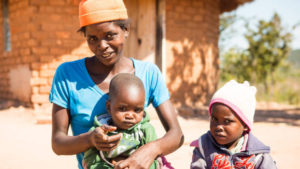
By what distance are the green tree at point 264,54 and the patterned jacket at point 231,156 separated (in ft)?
38.0

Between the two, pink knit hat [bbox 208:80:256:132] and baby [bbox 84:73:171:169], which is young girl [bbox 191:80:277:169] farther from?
baby [bbox 84:73:171:169]

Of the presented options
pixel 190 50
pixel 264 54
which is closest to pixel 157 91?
pixel 190 50

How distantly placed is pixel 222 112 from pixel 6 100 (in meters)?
6.86

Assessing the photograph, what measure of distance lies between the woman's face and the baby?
177 millimetres

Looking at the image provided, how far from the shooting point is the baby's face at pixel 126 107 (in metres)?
1.66

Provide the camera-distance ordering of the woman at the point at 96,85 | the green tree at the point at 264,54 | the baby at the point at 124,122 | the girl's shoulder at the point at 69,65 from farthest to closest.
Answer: the green tree at the point at 264,54 → the girl's shoulder at the point at 69,65 → the woman at the point at 96,85 → the baby at the point at 124,122

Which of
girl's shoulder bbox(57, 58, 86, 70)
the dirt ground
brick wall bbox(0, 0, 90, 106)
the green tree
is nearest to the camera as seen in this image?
girl's shoulder bbox(57, 58, 86, 70)

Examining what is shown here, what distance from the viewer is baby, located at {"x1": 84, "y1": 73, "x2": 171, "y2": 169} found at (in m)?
1.61

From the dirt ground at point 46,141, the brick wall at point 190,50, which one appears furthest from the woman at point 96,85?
the brick wall at point 190,50

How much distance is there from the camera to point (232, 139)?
1929mm

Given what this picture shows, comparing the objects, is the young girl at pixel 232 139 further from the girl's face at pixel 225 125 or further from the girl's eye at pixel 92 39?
the girl's eye at pixel 92 39

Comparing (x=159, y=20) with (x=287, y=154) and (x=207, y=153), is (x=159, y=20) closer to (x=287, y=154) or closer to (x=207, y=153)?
(x=287, y=154)

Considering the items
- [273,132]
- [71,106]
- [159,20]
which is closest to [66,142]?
[71,106]

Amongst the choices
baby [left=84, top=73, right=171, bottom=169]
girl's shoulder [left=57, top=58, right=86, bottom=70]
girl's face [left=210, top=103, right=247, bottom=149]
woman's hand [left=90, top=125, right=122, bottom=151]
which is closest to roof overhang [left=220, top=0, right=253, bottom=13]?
girl's face [left=210, top=103, right=247, bottom=149]
